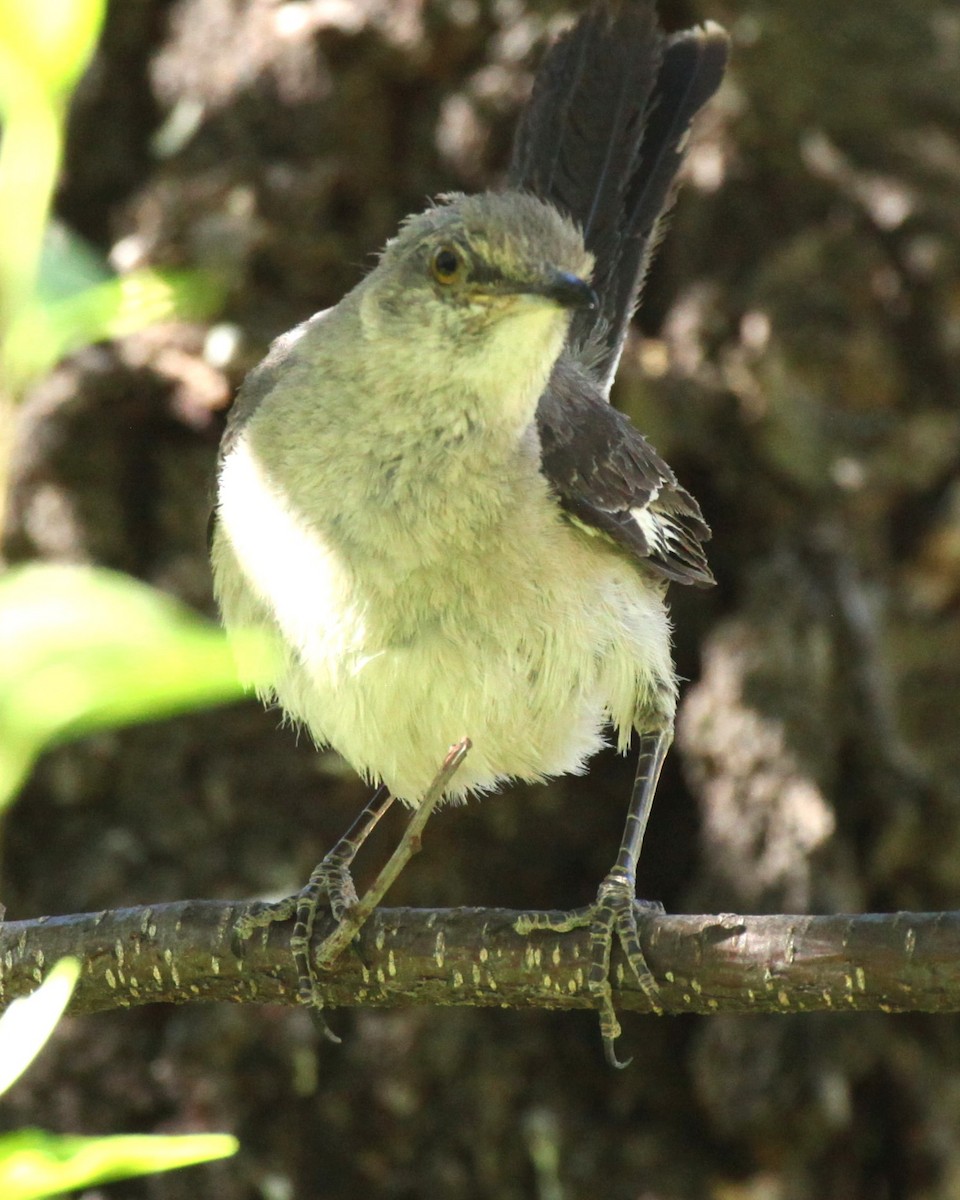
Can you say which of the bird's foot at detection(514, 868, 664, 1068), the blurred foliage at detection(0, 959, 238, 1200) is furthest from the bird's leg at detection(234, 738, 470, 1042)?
the blurred foliage at detection(0, 959, 238, 1200)

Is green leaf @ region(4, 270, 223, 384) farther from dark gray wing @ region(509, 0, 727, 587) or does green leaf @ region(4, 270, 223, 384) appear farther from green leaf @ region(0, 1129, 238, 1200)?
dark gray wing @ region(509, 0, 727, 587)

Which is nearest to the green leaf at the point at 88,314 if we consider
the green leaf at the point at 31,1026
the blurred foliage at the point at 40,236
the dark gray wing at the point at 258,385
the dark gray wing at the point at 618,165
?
the blurred foliage at the point at 40,236

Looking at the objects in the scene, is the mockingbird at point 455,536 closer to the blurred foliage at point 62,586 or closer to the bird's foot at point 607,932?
the bird's foot at point 607,932

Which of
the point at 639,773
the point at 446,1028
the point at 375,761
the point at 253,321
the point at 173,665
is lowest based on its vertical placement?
the point at 446,1028

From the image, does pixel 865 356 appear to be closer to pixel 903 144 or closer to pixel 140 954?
pixel 903 144

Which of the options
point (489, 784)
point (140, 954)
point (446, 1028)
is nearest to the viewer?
point (140, 954)

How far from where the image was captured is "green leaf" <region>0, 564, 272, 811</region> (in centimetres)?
67

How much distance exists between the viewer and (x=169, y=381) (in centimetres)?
445

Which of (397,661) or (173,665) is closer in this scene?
(173,665)

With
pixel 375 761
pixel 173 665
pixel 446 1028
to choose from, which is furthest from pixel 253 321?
pixel 173 665

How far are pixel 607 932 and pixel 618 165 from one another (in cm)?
223

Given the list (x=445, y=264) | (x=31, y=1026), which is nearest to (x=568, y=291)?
(x=445, y=264)

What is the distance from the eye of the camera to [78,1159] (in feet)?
2.63

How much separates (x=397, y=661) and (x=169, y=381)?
181cm
